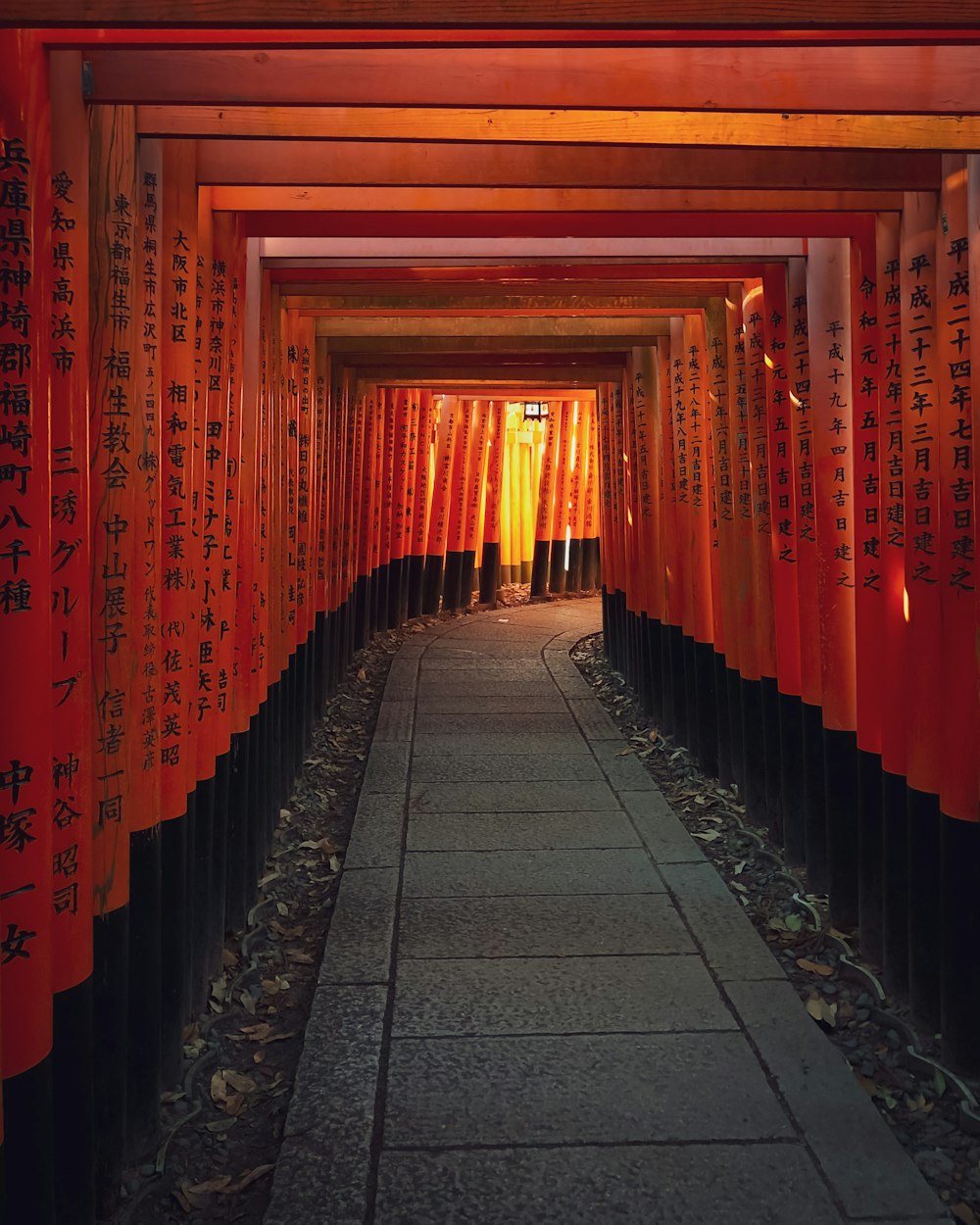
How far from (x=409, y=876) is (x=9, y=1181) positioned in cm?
325

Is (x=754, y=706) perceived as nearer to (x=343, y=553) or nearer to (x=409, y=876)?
(x=409, y=876)

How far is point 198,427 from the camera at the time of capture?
4531 millimetres

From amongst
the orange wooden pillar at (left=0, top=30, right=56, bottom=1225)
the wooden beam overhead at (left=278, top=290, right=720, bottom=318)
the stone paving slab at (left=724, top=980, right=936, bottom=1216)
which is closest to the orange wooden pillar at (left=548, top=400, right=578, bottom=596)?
the wooden beam overhead at (left=278, top=290, right=720, bottom=318)

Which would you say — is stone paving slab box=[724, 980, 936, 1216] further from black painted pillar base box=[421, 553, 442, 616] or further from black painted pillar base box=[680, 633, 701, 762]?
black painted pillar base box=[421, 553, 442, 616]

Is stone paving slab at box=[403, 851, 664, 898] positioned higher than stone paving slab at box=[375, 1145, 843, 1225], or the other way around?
stone paving slab at box=[403, 851, 664, 898]

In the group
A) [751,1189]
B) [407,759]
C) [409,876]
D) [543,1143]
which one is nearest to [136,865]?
[543,1143]

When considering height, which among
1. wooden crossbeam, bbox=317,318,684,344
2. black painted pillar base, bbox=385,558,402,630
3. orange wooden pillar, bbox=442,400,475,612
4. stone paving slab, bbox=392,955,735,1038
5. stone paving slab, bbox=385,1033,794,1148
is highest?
wooden crossbeam, bbox=317,318,684,344

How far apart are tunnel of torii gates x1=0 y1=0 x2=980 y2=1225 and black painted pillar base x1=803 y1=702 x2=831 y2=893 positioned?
17mm

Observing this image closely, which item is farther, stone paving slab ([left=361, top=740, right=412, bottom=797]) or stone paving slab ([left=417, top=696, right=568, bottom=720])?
stone paving slab ([left=417, top=696, right=568, bottom=720])

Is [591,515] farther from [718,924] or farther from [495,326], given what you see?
[718,924]

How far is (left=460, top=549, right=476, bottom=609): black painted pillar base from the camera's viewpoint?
58.2ft

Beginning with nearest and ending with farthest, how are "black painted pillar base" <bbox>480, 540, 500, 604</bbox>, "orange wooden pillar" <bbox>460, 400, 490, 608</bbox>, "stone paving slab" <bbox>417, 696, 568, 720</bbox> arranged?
1. "stone paving slab" <bbox>417, 696, 568, 720</bbox>
2. "orange wooden pillar" <bbox>460, 400, 490, 608</bbox>
3. "black painted pillar base" <bbox>480, 540, 500, 604</bbox>

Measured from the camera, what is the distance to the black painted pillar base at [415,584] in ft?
54.3

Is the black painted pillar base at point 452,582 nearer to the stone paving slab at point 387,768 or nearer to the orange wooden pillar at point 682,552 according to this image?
the stone paving slab at point 387,768
